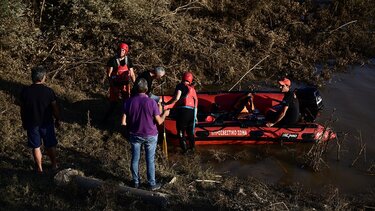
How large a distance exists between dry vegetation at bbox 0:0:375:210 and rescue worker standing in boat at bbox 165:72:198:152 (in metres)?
0.44

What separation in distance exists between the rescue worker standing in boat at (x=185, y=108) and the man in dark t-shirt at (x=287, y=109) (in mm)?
1833

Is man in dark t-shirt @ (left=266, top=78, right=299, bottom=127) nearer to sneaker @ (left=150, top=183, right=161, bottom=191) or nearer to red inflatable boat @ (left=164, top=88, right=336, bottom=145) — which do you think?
red inflatable boat @ (left=164, top=88, right=336, bottom=145)

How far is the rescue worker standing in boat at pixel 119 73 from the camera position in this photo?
9595 mm

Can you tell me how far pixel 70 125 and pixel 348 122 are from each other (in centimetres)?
684

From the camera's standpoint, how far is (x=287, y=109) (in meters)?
10.3

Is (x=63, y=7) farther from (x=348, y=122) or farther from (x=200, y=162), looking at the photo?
(x=348, y=122)

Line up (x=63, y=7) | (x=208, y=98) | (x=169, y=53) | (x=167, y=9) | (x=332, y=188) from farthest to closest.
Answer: (x=167, y=9), (x=169, y=53), (x=63, y=7), (x=208, y=98), (x=332, y=188)

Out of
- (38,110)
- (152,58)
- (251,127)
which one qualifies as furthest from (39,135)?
(152,58)

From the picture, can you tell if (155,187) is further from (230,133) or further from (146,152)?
(230,133)

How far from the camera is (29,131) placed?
6.71 metres

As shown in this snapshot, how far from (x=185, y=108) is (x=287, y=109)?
2.36 m

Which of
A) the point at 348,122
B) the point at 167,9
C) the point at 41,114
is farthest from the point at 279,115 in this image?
the point at 167,9

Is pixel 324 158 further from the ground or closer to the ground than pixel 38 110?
closer to the ground

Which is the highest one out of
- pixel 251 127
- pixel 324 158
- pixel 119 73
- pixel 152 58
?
pixel 152 58
